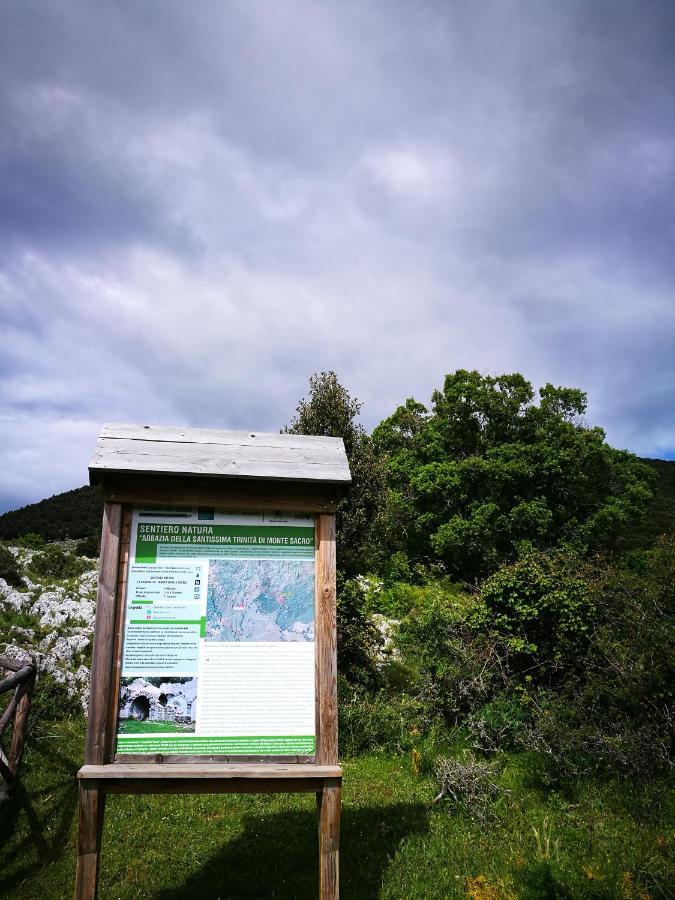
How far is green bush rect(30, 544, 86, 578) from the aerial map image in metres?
10.0

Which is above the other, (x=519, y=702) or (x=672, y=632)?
(x=672, y=632)

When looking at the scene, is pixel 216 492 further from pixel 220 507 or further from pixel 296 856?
pixel 296 856

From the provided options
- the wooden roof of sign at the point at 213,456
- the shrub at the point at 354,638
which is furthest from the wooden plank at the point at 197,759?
the shrub at the point at 354,638

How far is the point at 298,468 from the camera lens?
4465mm

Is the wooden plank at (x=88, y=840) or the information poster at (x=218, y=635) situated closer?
the wooden plank at (x=88, y=840)

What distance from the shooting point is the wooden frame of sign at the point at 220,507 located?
386cm

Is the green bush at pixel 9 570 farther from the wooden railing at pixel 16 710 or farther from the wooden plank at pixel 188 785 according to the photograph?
the wooden plank at pixel 188 785

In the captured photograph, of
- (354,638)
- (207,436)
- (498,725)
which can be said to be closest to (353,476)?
(354,638)

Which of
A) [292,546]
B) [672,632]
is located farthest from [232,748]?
[672,632]

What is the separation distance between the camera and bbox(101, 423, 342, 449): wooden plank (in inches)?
173

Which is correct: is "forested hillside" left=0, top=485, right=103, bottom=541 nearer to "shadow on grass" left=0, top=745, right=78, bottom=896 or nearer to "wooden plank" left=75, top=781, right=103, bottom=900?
"shadow on grass" left=0, top=745, right=78, bottom=896

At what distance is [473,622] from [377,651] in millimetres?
2866

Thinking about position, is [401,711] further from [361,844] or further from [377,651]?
[361,844]

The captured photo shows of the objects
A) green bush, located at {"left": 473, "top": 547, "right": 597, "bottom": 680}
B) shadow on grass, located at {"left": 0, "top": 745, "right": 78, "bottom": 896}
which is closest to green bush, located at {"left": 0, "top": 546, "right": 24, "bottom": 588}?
shadow on grass, located at {"left": 0, "top": 745, "right": 78, "bottom": 896}
